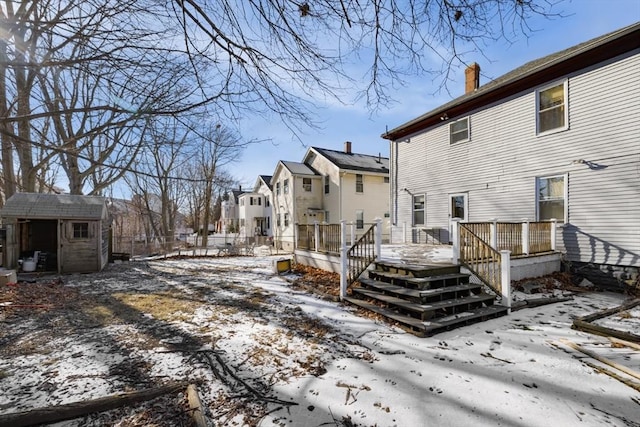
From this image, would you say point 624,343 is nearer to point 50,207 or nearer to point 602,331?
point 602,331

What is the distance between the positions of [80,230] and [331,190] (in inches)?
578

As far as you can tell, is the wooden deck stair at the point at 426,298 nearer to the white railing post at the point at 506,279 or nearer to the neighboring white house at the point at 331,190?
the white railing post at the point at 506,279

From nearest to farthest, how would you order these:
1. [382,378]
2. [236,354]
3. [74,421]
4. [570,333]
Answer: [74,421]
[382,378]
[236,354]
[570,333]

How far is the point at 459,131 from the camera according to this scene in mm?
11008

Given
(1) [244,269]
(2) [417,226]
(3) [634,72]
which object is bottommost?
(1) [244,269]

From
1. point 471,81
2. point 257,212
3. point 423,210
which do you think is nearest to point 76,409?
point 423,210

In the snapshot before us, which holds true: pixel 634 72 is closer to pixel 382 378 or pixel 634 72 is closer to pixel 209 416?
pixel 382 378

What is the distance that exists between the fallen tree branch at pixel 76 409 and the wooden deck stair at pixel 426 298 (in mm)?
3421

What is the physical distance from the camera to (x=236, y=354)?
368 cm

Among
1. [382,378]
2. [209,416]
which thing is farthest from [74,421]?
[382,378]

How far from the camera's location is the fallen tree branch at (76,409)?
91.7 inches

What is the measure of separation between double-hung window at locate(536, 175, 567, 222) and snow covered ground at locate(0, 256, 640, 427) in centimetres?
366

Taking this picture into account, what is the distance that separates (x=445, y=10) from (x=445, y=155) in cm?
967

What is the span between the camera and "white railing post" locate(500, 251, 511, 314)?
17.3 ft
